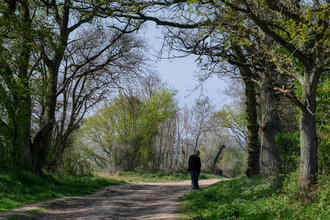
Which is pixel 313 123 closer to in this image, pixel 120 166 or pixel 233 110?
pixel 120 166

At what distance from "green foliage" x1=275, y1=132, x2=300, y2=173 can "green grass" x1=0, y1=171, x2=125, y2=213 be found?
320 inches

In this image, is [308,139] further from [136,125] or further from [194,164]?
[136,125]

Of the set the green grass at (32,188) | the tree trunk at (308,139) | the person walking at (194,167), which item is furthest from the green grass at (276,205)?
the green grass at (32,188)

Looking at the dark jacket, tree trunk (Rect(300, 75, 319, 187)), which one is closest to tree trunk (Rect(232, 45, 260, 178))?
the dark jacket

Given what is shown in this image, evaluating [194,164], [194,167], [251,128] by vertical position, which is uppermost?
[251,128]

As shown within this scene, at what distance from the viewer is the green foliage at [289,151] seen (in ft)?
28.6

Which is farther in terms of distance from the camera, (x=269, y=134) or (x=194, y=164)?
(x=194, y=164)

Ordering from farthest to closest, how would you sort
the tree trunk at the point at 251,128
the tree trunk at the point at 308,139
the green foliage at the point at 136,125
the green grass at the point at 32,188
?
1. the green foliage at the point at 136,125
2. the tree trunk at the point at 251,128
3. the green grass at the point at 32,188
4. the tree trunk at the point at 308,139

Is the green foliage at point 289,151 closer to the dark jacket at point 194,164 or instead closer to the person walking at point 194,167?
the person walking at point 194,167

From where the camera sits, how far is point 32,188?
10.1m

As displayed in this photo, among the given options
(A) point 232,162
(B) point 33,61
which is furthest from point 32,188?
(A) point 232,162

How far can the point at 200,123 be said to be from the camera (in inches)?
1448

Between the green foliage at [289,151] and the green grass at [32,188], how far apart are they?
813cm

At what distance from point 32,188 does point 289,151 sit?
9.38 metres
